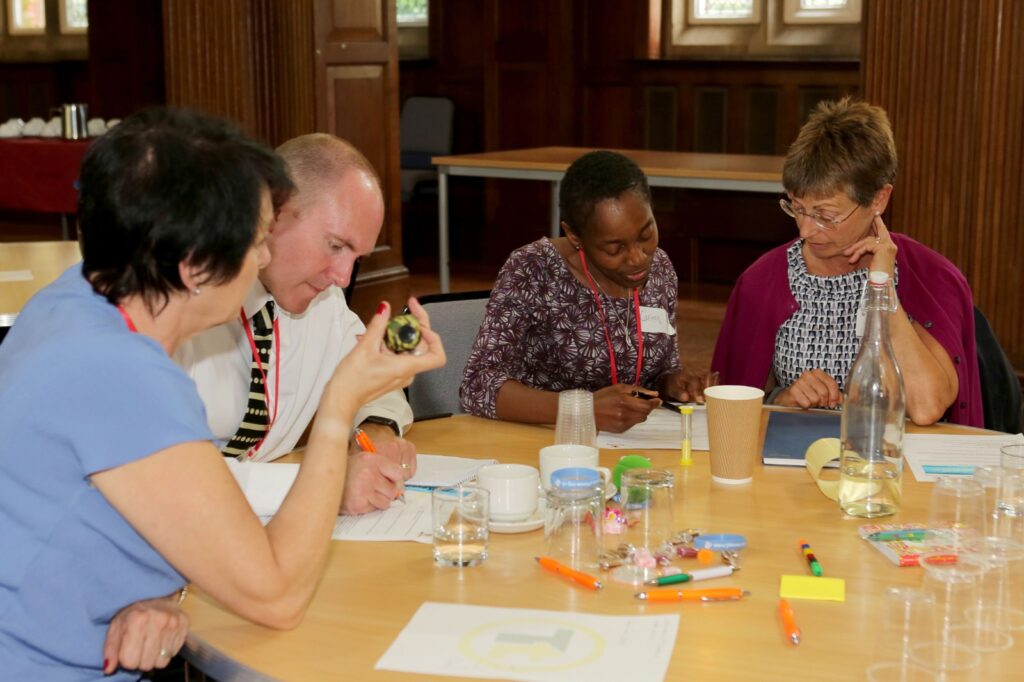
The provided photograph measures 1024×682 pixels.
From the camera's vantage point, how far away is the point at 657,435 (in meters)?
2.38

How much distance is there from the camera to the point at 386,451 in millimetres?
2137

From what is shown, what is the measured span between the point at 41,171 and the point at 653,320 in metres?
5.75

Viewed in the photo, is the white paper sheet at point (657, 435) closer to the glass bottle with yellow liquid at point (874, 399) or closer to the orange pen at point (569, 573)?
the glass bottle with yellow liquid at point (874, 399)

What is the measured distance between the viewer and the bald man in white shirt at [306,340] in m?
1.99

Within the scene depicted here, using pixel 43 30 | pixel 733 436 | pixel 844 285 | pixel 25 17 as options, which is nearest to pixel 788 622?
pixel 733 436

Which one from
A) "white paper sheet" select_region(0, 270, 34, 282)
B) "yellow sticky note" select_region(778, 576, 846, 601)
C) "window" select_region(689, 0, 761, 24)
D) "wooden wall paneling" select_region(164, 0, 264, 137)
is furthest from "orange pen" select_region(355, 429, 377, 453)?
"window" select_region(689, 0, 761, 24)

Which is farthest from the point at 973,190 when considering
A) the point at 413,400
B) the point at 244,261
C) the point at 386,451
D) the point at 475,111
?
the point at 475,111

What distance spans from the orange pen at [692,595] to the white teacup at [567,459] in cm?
36

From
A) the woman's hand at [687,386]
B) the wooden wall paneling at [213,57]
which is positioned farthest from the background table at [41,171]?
the woman's hand at [687,386]

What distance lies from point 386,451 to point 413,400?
79 centimetres

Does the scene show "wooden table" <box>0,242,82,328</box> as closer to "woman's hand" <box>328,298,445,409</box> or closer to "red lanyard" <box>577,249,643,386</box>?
"red lanyard" <box>577,249,643,386</box>

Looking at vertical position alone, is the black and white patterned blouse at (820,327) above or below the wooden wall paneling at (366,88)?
below

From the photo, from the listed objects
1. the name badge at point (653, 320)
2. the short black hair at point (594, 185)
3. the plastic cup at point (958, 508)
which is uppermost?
the short black hair at point (594, 185)

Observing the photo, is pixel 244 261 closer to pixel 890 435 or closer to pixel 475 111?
pixel 890 435
